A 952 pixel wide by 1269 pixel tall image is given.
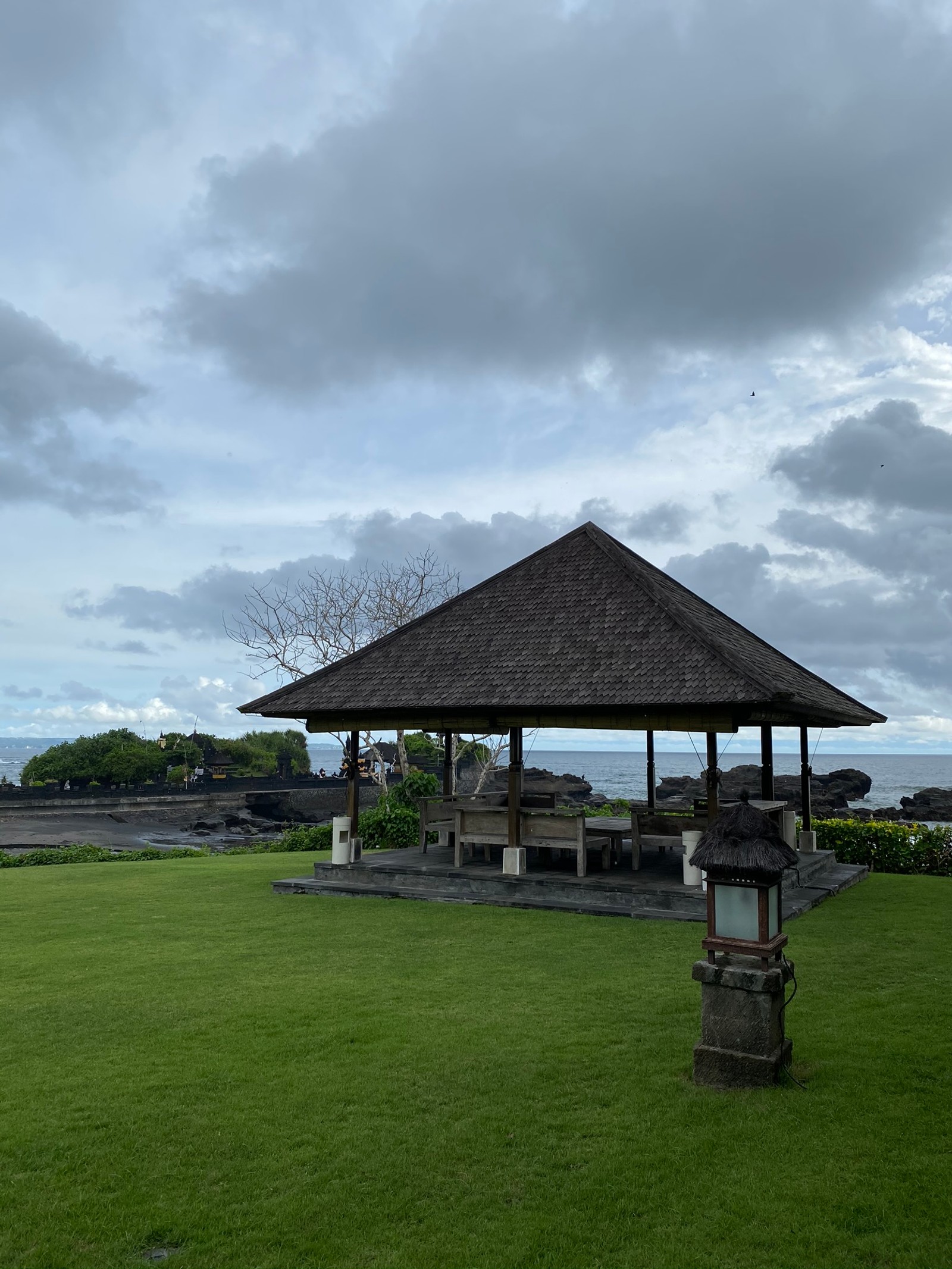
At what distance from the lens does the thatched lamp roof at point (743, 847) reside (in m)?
5.76

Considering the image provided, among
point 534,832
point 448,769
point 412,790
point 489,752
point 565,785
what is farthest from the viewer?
point 565,785

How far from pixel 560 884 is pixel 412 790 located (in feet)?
32.6

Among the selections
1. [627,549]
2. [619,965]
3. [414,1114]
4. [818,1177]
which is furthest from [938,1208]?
[627,549]

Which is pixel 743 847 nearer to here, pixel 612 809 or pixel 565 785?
pixel 612 809

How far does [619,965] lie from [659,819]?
4449 millimetres

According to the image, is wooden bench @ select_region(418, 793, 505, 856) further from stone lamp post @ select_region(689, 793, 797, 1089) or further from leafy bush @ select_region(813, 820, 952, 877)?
stone lamp post @ select_region(689, 793, 797, 1089)

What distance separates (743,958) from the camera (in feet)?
19.1

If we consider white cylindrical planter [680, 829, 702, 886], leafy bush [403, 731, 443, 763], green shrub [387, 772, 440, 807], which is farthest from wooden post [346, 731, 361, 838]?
leafy bush [403, 731, 443, 763]

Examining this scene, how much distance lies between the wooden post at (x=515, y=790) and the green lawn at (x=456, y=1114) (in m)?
3.38

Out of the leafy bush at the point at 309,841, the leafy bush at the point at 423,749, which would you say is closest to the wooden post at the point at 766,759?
the leafy bush at the point at 309,841

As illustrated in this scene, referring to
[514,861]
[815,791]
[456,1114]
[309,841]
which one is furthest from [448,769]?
[815,791]

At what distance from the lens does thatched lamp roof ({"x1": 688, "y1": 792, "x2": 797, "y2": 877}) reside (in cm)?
576

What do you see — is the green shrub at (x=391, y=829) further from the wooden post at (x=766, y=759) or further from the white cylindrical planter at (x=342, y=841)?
the wooden post at (x=766, y=759)

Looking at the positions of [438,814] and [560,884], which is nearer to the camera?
[560,884]
